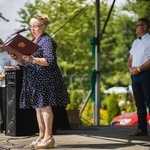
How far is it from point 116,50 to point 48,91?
25357 millimetres

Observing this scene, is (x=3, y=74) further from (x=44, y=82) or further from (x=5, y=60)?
(x=44, y=82)

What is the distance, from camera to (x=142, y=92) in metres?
7.57

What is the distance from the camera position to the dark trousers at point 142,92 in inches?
292

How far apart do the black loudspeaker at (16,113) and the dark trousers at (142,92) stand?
1.46 meters

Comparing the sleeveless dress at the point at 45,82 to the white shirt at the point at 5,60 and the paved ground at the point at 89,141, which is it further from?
the white shirt at the point at 5,60

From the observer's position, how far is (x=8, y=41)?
615 centimetres

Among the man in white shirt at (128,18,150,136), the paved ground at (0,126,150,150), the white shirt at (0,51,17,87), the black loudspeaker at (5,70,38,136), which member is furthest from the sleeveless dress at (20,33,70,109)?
the white shirt at (0,51,17,87)

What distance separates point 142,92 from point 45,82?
1.77 m

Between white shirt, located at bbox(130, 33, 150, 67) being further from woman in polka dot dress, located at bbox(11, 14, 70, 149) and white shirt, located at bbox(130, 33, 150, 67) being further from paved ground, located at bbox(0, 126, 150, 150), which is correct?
woman in polka dot dress, located at bbox(11, 14, 70, 149)

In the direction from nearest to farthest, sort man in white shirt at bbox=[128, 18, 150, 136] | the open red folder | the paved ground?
the open red folder → the paved ground → man in white shirt at bbox=[128, 18, 150, 136]

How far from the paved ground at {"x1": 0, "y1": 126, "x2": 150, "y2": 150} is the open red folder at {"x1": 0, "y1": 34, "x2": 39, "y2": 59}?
1.07 metres

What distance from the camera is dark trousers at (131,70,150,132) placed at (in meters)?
7.41

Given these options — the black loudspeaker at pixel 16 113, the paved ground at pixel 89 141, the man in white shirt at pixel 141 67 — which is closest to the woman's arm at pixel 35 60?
the paved ground at pixel 89 141

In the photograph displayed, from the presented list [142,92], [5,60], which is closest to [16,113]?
[5,60]
